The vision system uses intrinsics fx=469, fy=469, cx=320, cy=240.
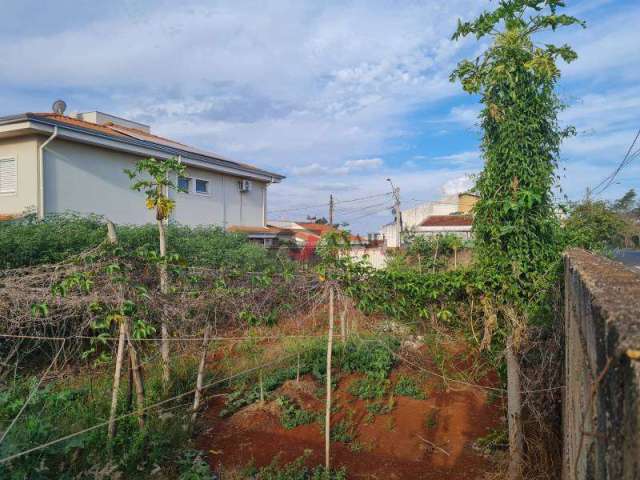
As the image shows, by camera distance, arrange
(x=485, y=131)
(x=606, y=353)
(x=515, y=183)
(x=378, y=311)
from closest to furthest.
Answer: (x=606, y=353) → (x=515, y=183) → (x=485, y=131) → (x=378, y=311)

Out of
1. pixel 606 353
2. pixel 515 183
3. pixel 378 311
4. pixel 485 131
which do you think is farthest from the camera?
pixel 378 311

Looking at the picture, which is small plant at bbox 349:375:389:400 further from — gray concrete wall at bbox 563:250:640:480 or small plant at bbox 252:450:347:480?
gray concrete wall at bbox 563:250:640:480

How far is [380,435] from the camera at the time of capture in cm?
511

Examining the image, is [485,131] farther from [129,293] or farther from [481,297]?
[129,293]

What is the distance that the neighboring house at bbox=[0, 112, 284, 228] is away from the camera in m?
9.80

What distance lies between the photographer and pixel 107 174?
1145 cm

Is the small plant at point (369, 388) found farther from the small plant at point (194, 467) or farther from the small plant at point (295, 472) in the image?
the small plant at point (194, 467)

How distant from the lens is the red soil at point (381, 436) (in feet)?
14.9

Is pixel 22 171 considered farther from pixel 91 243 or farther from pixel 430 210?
pixel 430 210

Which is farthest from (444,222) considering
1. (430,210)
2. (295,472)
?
(295,472)

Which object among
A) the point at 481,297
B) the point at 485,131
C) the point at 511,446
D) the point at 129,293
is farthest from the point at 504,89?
the point at 129,293

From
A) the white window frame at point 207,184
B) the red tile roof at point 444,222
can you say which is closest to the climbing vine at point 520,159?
the white window frame at point 207,184

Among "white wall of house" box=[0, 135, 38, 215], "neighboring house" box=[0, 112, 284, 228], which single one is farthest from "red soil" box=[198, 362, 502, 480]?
"white wall of house" box=[0, 135, 38, 215]

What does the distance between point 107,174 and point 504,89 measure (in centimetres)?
967
